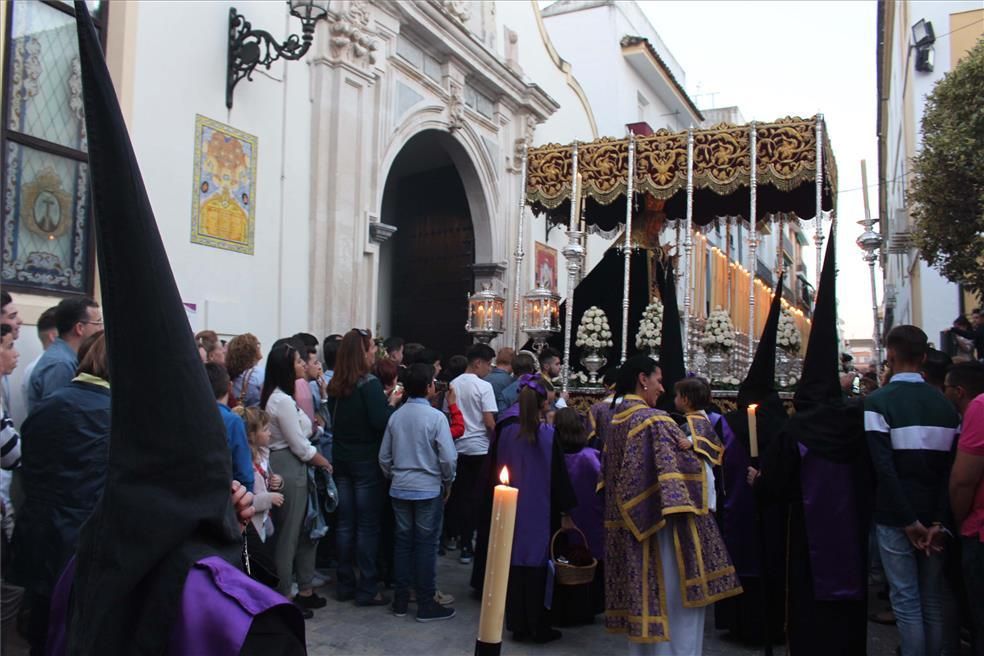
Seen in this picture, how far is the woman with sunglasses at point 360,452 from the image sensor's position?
19.4 ft

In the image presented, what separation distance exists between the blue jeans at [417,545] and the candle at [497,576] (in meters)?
4.42

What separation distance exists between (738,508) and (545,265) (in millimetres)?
10191

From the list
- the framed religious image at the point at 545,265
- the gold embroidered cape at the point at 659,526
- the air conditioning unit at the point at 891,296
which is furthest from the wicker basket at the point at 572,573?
the air conditioning unit at the point at 891,296

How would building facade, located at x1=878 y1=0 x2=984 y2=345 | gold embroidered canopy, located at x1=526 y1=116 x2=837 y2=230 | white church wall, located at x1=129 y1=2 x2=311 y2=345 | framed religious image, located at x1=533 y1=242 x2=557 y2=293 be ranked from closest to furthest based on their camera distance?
white church wall, located at x1=129 y1=2 x2=311 y2=345 → gold embroidered canopy, located at x1=526 y1=116 x2=837 y2=230 → building facade, located at x1=878 y1=0 x2=984 y2=345 → framed religious image, located at x1=533 y1=242 x2=557 y2=293

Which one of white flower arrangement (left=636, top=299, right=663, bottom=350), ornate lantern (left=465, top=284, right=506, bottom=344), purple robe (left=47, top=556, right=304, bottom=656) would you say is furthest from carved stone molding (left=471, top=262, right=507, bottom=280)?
purple robe (left=47, top=556, right=304, bottom=656)

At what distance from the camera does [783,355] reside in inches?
399

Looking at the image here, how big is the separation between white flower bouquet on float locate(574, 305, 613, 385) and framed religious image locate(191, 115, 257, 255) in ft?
14.3

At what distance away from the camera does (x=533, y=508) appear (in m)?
5.44

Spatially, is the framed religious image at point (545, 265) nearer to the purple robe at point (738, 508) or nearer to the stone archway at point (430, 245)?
the stone archway at point (430, 245)

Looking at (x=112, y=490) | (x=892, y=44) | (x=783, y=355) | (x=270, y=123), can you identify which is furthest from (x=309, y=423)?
(x=892, y=44)

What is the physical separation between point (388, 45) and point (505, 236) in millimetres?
4258

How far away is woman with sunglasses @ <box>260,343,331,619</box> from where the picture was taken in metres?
5.27

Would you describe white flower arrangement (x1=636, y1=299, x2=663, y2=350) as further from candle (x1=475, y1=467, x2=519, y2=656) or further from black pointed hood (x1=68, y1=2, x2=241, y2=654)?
black pointed hood (x1=68, y1=2, x2=241, y2=654)

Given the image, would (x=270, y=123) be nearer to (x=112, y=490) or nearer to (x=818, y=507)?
(x=818, y=507)
